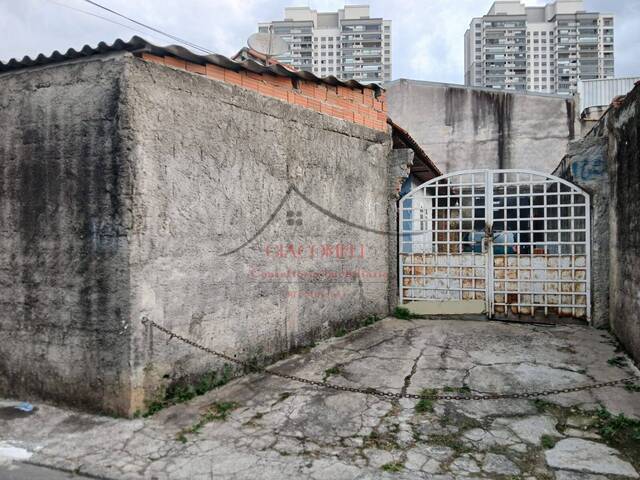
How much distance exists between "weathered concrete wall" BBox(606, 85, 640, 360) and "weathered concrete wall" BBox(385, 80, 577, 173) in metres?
9.21

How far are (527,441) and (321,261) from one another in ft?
10.7

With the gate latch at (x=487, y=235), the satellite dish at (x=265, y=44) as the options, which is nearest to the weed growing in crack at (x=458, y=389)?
the gate latch at (x=487, y=235)

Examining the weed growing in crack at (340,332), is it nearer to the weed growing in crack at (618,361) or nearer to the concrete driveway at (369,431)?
the concrete driveway at (369,431)

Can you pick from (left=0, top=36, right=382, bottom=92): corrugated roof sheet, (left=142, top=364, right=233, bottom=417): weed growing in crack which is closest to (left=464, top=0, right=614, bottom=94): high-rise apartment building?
(left=0, top=36, right=382, bottom=92): corrugated roof sheet

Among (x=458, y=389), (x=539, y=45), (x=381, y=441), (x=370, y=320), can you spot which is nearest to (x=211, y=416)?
(x=381, y=441)

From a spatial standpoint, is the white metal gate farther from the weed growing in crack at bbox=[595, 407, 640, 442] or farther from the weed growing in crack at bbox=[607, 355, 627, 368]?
the weed growing in crack at bbox=[595, 407, 640, 442]

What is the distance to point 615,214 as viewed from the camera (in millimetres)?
6164

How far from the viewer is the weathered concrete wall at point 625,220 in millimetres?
5000

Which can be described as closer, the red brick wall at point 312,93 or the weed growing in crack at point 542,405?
the weed growing in crack at point 542,405

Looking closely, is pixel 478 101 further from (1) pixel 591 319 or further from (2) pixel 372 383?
(2) pixel 372 383

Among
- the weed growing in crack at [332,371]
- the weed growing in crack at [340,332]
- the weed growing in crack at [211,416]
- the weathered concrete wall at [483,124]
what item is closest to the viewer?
the weed growing in crack at [211,416]

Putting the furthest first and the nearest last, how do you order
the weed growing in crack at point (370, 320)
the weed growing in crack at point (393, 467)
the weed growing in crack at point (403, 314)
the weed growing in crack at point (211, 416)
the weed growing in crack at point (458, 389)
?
the weed growing in crack at point (403, 314)
the weed growing in crack at point (370, 320)
the weed growing in crack at point (458, 389)
the weed growing in crack at point (211, 416)
the weed growing in crack at point (393, 467)

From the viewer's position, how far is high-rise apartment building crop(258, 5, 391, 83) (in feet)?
223

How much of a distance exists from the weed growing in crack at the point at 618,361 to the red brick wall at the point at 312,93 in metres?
4.31
